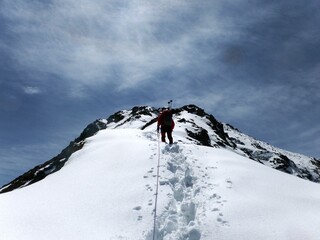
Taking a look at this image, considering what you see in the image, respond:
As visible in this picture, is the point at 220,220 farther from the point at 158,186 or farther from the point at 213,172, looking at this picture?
the point at 213,172

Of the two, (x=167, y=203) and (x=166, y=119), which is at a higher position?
(x=166, y=119)

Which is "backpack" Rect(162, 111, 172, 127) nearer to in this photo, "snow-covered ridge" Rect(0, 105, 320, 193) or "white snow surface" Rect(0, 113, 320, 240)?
"white snow surface" Rect(0, 113, 320, 240)

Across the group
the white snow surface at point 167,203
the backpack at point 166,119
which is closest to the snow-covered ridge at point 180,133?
the backpack at point 166,119

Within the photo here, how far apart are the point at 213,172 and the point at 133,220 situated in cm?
457

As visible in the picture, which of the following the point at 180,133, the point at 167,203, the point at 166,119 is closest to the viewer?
the point at 167,203

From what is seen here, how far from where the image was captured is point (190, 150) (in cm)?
1605

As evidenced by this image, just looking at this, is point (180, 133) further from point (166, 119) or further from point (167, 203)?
point (167, 203)

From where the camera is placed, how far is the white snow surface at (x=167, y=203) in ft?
28.5

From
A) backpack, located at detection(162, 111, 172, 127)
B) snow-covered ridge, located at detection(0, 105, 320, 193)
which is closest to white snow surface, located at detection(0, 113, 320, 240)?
backpack, located at detection(162, 111, 172, 127)

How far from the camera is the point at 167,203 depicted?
33.1 feet

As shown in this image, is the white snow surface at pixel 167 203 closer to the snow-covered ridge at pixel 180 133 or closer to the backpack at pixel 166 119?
the backpack at pixel 166 119

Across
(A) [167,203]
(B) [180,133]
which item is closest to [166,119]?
(A) [167,203]

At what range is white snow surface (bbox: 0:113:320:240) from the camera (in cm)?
869

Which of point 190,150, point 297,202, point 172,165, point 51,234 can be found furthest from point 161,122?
point 51,234
